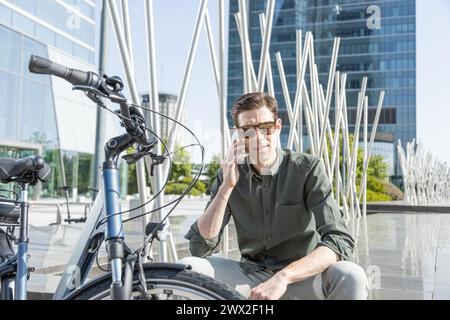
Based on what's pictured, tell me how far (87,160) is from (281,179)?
67.1 ft

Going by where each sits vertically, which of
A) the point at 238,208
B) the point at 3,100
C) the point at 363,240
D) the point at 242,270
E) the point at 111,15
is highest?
the point at 3,100

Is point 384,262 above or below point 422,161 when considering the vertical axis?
below

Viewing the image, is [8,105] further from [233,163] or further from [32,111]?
[233,163]

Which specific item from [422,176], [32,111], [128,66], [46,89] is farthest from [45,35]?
[128,66]

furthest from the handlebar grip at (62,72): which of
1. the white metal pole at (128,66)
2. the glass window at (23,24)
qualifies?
the glass window at (23,24)

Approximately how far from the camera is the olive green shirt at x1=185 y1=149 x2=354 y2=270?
5.81 feet

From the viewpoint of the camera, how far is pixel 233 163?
5.83 feet

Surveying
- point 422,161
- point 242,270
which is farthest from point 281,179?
point 422,161

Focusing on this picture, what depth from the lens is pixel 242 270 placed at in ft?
6.02

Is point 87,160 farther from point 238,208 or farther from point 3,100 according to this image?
point 238,208

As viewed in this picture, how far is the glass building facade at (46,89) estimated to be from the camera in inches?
630

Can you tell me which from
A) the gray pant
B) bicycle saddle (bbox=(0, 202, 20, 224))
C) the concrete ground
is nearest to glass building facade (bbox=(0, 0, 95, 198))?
the concrete ground

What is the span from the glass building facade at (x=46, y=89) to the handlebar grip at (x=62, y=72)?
15.2 metres

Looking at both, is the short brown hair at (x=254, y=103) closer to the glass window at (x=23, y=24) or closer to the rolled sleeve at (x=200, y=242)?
the rolled sleeve at (x=200, y=242)
